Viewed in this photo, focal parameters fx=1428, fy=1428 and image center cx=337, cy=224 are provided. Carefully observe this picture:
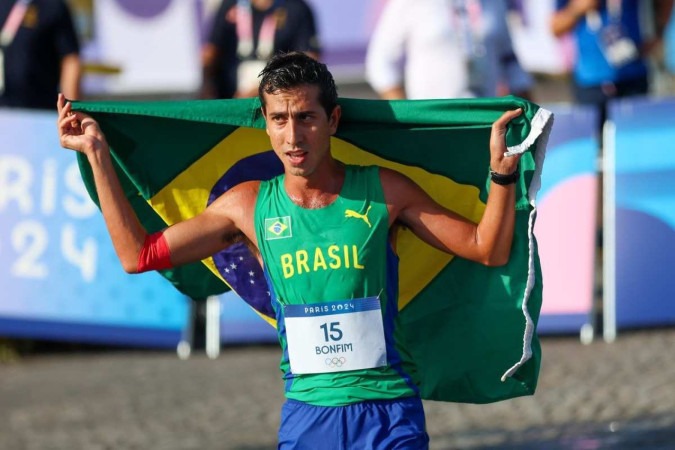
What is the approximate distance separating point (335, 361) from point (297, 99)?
2.76ft

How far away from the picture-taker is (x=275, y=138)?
4.54 m

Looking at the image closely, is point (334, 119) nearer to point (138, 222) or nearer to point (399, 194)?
point (399, 194)

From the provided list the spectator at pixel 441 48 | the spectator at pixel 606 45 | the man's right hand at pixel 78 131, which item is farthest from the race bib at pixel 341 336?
the spectator at pixel 606 45

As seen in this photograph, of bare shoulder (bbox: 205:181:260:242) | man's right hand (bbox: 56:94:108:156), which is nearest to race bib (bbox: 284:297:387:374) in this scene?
bare shoulder (bbox: 205:181:260:242)

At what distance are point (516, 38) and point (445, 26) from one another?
5.22 m

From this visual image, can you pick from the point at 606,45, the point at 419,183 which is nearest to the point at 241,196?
the point at 419,183

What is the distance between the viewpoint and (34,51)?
9664 millimetres

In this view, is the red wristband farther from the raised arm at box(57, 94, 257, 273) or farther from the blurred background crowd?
the blurred background crowd

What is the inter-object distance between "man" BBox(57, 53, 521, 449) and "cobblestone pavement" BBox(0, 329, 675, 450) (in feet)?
8.15

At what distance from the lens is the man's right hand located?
4770 mm

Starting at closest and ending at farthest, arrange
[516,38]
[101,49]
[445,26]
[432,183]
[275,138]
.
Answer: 1. [275,138]
2. [432,183]
3. [445,26]
4. [516,38]
5. [101,49]

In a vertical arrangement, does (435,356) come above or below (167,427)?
above

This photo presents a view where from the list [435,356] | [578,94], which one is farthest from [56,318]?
[435,356]

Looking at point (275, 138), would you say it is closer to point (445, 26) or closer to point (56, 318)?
point (445, 26)
